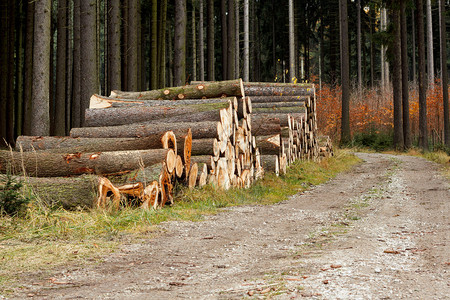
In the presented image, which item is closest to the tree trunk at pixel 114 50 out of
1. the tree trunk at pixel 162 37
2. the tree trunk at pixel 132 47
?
the tree trunk at pixel 132 47

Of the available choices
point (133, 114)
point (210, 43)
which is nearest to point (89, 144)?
point (133, 114)

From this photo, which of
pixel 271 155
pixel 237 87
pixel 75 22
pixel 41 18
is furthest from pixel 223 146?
pixel 75 22

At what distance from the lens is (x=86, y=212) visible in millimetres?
6285

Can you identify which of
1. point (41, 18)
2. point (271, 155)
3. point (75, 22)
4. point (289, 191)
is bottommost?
point (289, 191)

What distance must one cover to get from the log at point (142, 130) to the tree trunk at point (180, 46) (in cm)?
665

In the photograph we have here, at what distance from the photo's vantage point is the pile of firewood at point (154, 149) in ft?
22.7

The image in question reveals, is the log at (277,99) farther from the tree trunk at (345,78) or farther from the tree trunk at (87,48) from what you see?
the tree trunk at (345,78)

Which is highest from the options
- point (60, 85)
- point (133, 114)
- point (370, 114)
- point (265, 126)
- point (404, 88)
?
point (60, 85)

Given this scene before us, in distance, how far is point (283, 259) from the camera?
4.47m

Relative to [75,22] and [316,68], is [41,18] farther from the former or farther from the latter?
[316,68]

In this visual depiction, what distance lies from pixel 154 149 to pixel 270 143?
5405 millimetres

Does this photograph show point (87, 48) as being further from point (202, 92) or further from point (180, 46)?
point (180, 46)

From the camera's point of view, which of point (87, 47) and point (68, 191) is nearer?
point (68, 191)

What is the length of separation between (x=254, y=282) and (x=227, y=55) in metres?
19.0
